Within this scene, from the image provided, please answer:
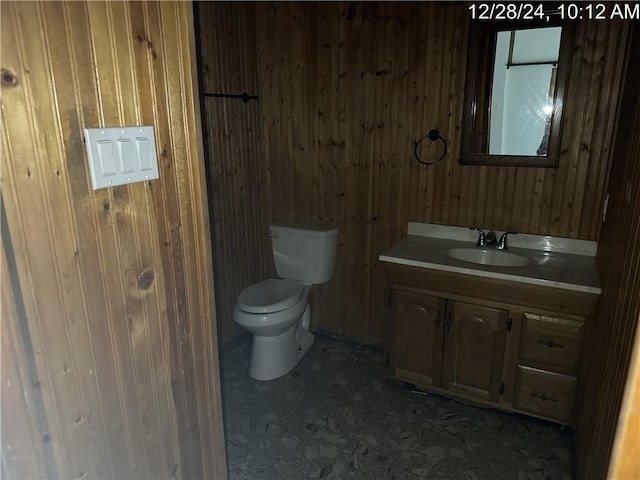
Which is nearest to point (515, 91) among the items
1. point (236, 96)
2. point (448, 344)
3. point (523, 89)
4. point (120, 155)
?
point (523, 89)

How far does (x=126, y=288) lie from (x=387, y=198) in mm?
1958

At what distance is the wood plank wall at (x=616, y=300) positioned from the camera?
1.24m

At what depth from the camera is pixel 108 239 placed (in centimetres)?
94

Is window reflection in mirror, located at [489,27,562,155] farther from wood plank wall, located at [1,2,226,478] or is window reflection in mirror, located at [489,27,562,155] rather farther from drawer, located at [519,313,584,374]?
wood plank wall, located at [1,2,226,478]

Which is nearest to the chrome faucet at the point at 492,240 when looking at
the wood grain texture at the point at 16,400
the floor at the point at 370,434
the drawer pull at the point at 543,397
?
the drawer pull at the point at 543,397

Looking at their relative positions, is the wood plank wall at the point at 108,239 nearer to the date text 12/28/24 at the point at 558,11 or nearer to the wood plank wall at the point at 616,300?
the wood plank wall at the point at 616,300

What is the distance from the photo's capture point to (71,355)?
898mm

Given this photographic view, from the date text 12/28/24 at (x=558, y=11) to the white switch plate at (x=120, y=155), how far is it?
193 cm

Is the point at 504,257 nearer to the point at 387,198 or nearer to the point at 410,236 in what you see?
the point at 410,236

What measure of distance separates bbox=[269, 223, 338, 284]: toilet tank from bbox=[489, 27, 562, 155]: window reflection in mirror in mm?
1129

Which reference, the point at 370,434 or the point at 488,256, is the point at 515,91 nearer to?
the point at 488,256


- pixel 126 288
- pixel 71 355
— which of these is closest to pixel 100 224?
pixel 126 288

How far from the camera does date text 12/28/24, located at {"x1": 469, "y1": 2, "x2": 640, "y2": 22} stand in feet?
6.40

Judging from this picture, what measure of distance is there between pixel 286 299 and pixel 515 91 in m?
1.64
